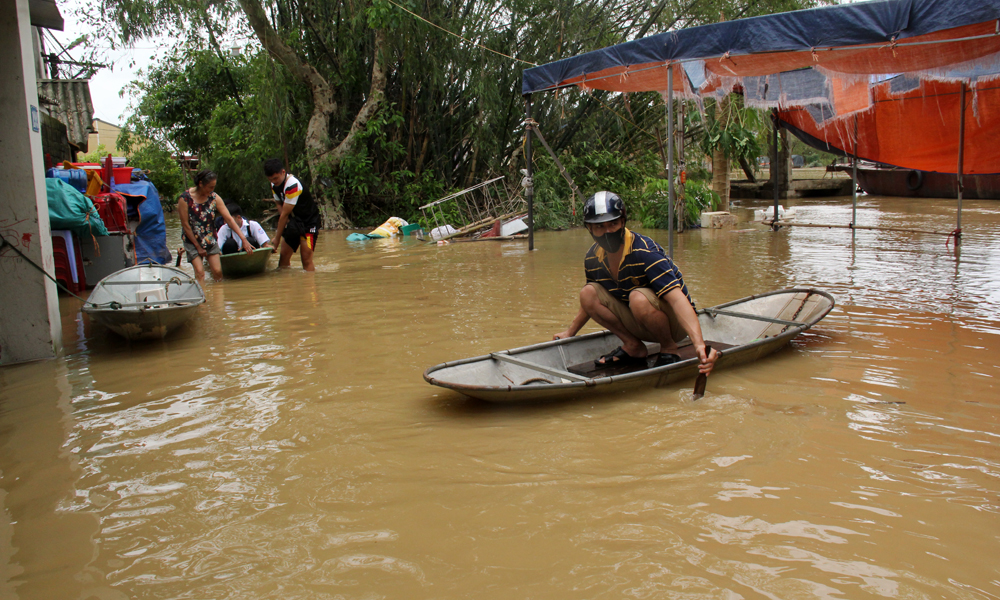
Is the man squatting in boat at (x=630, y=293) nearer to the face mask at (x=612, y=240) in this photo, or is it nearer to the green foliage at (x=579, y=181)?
the face mask at (x=612, y=240)

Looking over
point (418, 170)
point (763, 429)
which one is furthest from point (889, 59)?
point (418, 170)

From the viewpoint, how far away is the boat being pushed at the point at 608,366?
3729mm

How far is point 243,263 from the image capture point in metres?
8.55

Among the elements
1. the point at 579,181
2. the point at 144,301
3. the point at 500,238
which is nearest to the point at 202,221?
the point at 144,301

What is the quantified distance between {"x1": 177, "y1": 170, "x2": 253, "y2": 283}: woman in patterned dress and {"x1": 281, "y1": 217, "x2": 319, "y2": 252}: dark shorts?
2.13 feet

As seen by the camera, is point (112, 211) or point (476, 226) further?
point (476, 226)

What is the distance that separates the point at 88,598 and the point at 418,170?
1546 centimetres

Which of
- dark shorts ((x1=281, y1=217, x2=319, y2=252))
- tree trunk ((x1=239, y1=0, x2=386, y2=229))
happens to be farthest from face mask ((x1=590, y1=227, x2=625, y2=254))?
tree trunk ((x1=239, y1=0, x2=386, y2=229))

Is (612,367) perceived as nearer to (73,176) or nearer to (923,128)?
(73,176)

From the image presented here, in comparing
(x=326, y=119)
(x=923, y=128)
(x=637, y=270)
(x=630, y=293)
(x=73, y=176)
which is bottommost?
(x=630, y=293)

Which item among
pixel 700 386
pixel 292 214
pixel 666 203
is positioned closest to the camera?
pixel 700 386

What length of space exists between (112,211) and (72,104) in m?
8.88

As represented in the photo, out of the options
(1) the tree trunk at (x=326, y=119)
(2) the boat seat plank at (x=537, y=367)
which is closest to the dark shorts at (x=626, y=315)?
(2) the boat seat plank at (x=537, y=367)

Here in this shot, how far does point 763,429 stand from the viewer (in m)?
3.47
